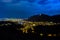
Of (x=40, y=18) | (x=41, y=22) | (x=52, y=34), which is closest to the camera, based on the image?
(x=52, y=34)

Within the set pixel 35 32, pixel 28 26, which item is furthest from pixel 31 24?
pixel 35 32

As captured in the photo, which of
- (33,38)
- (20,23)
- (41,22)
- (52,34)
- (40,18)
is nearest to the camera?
(33,38)

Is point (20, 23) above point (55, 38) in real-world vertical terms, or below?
above

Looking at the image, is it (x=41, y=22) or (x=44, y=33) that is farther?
(x=41, y=22)

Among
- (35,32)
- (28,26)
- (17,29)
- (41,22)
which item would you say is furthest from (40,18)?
(17,29)

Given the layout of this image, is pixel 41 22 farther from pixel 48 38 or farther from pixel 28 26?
pixel 48 38

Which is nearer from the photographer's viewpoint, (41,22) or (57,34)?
(57,34)

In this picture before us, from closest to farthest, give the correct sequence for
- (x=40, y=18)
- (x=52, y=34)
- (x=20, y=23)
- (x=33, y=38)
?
(x=33, y=38) → (x=52, y=34) → (x=20, y=23) → (x=40, y=18)

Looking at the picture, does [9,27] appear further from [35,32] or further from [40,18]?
[40,18]

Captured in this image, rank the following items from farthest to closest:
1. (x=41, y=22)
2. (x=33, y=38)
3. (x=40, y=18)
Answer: (x=40, y=18) < (x=41, y=22) < (x=33, y=38)
